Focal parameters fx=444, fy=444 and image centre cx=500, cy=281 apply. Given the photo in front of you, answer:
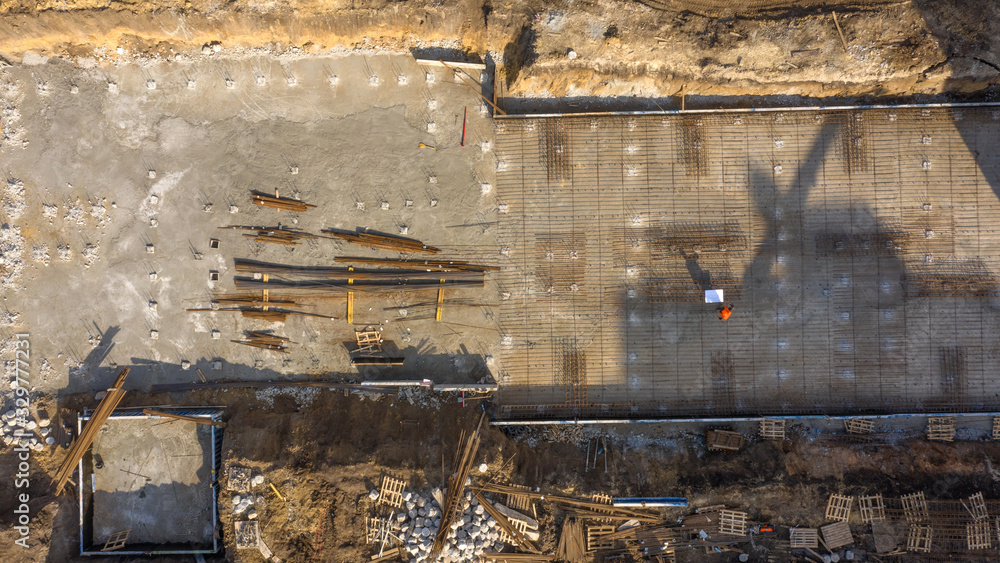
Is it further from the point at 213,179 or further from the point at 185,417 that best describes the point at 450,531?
the point at 213,179

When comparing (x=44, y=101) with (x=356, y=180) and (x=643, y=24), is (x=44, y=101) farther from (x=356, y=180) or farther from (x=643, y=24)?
(x=643, y=24)

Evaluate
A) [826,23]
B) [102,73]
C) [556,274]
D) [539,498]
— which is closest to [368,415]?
[539,498]

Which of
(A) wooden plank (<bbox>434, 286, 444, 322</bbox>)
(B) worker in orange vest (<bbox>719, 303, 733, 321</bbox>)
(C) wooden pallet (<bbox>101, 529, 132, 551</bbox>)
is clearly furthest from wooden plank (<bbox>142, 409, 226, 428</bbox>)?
(B) worker in orange vest (<bbox>719, 303, 733, 321</bbox>)

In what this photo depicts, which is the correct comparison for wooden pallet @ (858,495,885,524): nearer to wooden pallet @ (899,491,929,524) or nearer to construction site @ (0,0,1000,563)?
wooden pallet @ (899,491,929,524)

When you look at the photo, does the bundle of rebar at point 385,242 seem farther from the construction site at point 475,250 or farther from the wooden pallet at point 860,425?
the wooden pallet at point 860,425

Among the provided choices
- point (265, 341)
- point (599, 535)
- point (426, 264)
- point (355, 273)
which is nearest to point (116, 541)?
point (265, 341)

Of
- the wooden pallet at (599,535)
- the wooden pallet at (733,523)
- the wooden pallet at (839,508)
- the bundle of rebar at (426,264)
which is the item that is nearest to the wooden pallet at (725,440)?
the wooden pallet at (733,523)

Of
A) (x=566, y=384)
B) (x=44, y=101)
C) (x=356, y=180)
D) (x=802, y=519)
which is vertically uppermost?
(x=44, y=101)
